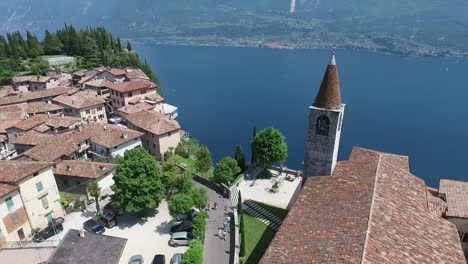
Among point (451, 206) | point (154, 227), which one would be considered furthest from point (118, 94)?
point (451, 206)

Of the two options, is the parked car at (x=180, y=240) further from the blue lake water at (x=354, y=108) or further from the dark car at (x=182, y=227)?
the blue lake water at (x=354, y=108)

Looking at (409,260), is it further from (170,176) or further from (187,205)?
(170,176)

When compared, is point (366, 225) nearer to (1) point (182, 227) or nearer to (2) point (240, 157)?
(1) point (182, 227)

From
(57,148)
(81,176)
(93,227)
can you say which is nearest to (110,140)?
(57,148)

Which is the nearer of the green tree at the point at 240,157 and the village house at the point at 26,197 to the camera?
the village house at the point at 26,197

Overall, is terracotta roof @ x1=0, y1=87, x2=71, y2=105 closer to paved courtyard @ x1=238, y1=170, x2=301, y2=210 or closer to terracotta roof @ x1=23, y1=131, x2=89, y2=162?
terracotta roof @ x1=23, y1=131, x2=89, y2=162

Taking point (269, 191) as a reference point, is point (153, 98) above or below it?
above

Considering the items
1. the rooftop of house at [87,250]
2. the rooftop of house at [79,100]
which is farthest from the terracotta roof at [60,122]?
the rooftop of house at [87,250]
